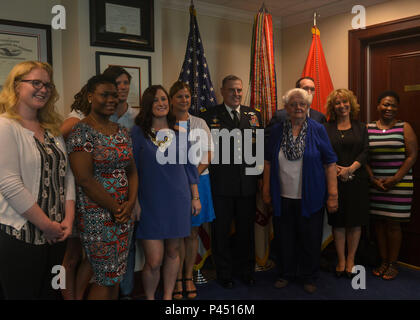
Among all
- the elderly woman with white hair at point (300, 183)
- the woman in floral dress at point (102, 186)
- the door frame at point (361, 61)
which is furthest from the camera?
the door frame at point (361, 61)

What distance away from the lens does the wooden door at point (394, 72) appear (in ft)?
10.8

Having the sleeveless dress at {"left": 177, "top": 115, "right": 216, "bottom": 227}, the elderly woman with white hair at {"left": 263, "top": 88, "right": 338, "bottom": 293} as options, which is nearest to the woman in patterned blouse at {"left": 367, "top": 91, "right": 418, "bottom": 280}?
the elderly woman with white hair at {"left": 263, "top": 88, "right": 338, "bottom": 293}

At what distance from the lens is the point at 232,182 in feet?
9.46

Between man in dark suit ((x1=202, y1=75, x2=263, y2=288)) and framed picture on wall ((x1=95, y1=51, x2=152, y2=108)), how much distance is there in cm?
55

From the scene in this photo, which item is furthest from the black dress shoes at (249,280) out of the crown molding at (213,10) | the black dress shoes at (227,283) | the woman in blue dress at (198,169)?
the crown molding at (213,10)

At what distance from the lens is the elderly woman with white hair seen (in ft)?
8.93

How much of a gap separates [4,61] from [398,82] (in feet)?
10.9

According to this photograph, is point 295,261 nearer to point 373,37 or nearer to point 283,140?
point 283,140

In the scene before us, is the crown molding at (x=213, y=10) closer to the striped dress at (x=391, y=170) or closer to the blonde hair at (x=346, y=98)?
the blonde hair at (x=346, y=98)

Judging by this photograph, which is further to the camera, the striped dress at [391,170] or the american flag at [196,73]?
the american flag at [196,73]

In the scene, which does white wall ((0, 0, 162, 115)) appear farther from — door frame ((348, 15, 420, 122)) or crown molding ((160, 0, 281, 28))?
door frame ((348, 15, 420, 122))


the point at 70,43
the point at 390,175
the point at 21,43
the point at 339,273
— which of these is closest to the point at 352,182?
the point at 390,175

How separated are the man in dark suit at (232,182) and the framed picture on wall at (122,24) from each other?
747 mm

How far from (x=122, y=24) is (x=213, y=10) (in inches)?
53.4
